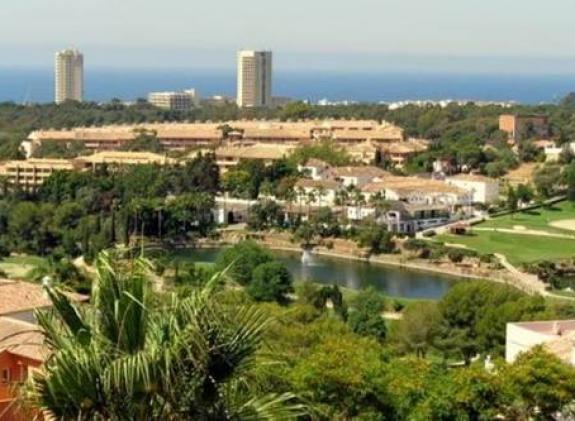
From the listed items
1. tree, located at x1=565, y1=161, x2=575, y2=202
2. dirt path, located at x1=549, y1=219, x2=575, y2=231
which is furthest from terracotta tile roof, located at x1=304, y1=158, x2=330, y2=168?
dirt path, located at x1=549, y1=219, x2=575, y2=231

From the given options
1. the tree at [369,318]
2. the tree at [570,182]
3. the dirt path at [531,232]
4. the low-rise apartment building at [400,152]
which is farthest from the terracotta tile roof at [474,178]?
the tree at [369,318]

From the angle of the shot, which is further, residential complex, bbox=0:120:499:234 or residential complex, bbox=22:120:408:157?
residential complex, bbox=22:120:408:157

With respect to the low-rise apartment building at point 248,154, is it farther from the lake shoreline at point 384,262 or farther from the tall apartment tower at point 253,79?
the tall apartment tower at point 253,79

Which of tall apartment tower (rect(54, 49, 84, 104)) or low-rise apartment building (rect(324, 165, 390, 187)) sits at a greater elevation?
tall apartment tower (rect(54, 49, 84, 104))

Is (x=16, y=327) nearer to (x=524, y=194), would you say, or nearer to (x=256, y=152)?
(x=524, y=194)

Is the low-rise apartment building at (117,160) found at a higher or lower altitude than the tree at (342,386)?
lower

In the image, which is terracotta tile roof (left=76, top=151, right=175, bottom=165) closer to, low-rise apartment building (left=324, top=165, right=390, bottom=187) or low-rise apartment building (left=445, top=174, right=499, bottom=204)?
low-rise apartment building (left=324, top=165, right=390, bottom=187)
